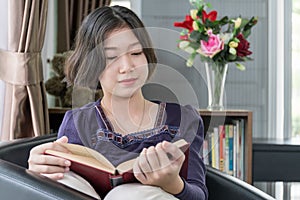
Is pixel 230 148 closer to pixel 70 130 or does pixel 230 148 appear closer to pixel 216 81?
pixel 216 81

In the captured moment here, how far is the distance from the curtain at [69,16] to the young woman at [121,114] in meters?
1.73

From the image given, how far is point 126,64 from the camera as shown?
1.55m

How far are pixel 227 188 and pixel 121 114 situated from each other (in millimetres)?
408

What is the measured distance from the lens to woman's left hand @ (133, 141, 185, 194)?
53.7 inches

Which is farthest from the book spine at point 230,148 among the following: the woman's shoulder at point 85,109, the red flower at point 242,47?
the woman's shoulder at point 85,109

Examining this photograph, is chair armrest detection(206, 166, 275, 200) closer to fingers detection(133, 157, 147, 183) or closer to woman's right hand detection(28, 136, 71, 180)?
fingers detection(133, 157, 147, 183)

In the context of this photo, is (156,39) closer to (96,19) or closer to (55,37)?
(96,19)

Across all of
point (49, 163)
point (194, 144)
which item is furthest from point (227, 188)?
point (49, 163)

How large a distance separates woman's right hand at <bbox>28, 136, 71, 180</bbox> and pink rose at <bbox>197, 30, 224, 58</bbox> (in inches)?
60.1

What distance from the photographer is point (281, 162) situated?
3.11 metres

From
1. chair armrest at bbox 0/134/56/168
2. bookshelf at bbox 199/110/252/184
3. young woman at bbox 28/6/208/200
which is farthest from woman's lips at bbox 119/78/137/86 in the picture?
bookshelf at bbox 199/110/252/184

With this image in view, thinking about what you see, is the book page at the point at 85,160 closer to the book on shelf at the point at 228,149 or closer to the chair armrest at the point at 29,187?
the chair armrest at the point at 29,187

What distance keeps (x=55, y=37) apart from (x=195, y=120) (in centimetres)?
195

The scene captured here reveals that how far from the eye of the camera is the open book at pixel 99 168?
146 centimetres
